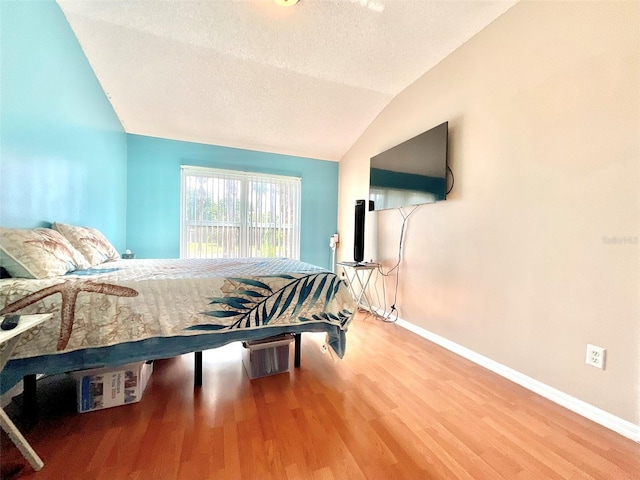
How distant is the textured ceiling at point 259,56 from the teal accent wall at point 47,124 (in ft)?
0.98

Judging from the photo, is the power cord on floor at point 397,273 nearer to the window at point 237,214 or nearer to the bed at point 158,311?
the bed at point 158,311

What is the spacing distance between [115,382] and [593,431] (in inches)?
103

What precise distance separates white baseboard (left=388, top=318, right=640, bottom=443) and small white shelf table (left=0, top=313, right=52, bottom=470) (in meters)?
2.63

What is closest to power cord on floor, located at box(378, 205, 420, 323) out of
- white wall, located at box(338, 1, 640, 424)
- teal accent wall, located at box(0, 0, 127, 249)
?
white wall, located at box(338, 1, 640, 424)

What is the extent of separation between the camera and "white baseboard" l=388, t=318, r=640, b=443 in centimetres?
130

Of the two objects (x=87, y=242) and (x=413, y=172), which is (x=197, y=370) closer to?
(x=87, y=242)

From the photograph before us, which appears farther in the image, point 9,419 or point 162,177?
point 162,177

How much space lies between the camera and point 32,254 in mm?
1285

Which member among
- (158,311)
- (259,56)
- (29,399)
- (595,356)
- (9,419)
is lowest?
(29,399)

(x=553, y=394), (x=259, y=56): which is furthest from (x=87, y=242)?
(x=553, y=394)

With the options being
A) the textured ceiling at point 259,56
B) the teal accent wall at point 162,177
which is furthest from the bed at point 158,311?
the teal accent wall at point 162,177

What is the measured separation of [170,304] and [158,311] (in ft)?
0.21

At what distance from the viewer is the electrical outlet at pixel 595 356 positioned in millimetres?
1382

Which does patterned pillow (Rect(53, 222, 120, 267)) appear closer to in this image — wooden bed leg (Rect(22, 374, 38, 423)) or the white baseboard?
wooden bed leg (Rect(22, 374, 38, 423))
